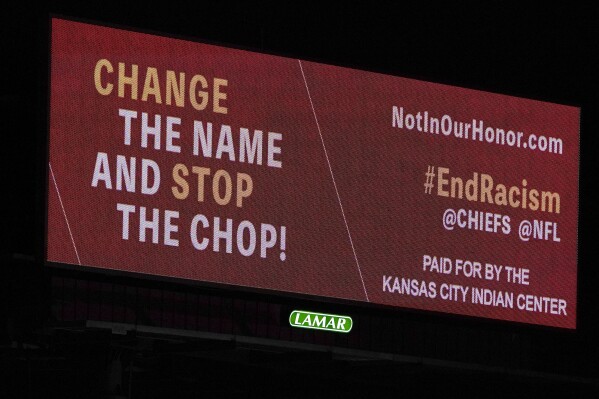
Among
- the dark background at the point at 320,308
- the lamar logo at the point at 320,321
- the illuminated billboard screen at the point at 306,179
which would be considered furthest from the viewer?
the dark background at the point at 320,308

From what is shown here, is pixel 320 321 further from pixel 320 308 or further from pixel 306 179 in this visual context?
pixel 306 179

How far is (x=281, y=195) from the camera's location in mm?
10414

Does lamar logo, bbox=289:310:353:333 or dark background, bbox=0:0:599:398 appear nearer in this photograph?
lamar logo, bbox=289:310:353:333

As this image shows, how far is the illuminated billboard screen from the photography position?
9844mm

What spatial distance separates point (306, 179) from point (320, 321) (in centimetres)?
93

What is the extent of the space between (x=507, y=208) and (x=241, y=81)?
2.14m

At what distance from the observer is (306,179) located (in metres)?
10.5

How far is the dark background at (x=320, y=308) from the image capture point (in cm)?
1034

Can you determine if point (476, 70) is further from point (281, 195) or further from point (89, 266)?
point (89, 266)

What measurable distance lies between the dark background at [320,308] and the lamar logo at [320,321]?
74 mm

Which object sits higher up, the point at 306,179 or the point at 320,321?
the point at 306,179

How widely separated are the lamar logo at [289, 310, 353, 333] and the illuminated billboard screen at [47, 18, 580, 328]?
0.17m

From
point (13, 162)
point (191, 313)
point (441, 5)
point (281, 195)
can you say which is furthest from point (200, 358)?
point (441, 5)

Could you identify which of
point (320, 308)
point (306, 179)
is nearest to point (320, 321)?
point (320, 308)
